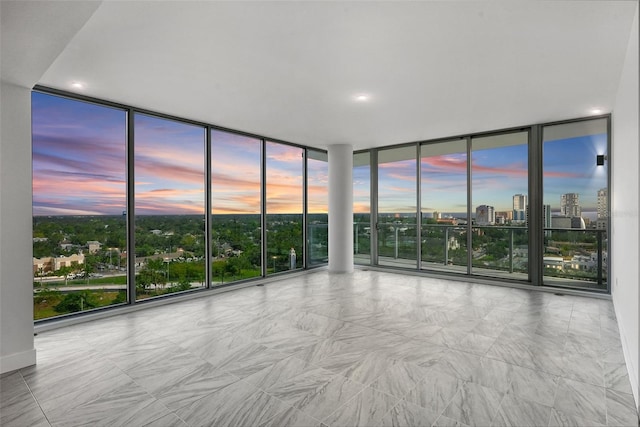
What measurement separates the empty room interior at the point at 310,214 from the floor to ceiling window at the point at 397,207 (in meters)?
0.07

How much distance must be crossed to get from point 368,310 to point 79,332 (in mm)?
3517

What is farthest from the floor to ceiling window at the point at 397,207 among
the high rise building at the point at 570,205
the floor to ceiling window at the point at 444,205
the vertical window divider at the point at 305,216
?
the high rise building at the point at 570,205

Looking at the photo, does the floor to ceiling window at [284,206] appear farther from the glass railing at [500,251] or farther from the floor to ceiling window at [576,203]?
the floor to ceiling window at [576,203]

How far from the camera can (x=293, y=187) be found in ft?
23.9

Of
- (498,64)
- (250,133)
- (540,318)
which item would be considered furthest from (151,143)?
(540,318)

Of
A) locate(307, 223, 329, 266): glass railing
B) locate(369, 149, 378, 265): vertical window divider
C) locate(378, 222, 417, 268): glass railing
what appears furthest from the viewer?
locate(369, 149, 378, 265): vertical window divider

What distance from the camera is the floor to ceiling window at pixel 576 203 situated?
5.25 metres

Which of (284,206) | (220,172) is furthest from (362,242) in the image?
(220,172)

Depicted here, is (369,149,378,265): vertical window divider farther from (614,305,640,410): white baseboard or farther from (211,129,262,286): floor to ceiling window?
(614,305,640,410): white baseboard

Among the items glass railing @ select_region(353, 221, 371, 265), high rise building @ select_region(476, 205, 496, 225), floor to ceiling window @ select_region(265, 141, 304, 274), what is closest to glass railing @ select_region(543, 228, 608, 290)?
high rise building @ select_region(476, 205, 496, 225)

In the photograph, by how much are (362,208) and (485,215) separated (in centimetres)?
283

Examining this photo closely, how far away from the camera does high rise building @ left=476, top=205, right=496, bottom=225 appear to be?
6320mm

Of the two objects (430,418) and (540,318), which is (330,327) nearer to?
(430,418)

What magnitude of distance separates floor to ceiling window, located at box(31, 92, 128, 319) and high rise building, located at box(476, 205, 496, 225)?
620 cm
